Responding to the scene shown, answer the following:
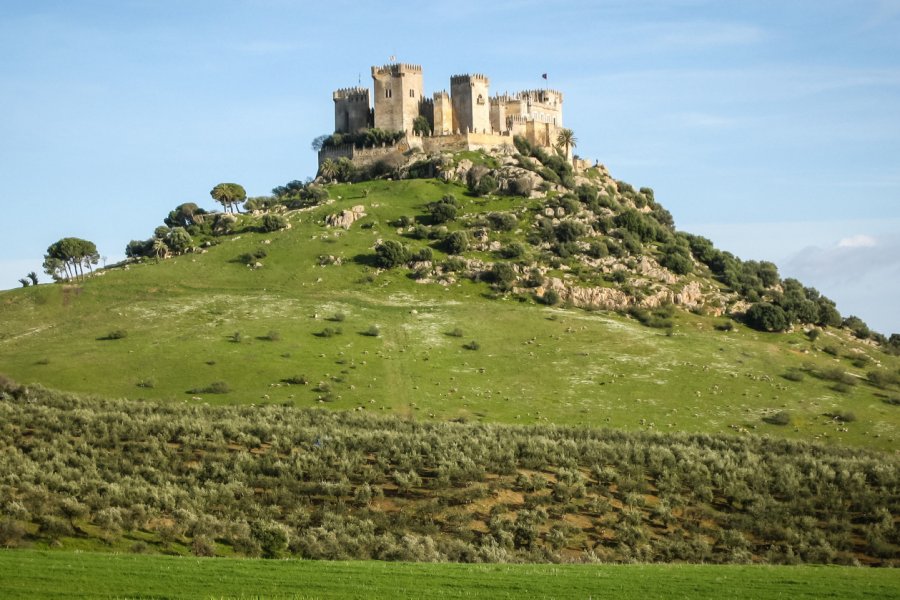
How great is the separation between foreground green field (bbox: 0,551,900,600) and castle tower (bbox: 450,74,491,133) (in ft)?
383

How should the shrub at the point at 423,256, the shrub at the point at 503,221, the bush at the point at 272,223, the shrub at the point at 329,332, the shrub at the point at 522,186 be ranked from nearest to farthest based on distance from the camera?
1. the shrub at the point at 329,332
2. the shrub at the point at 423,256
3. the shrub at the point at 503,221
4. the bush at the point at 272,223
5. the shrub at the point at 522,186

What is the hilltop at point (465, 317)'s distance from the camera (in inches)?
3406

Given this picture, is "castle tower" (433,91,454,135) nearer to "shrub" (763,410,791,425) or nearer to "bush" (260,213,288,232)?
"bush" (260,213,288,232)

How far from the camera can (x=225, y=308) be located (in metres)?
107

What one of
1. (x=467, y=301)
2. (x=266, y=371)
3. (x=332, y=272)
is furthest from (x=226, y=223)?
(x=266, y=371)

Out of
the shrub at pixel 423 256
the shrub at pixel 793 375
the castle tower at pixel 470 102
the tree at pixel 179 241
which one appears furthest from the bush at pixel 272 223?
the shrub at pixel 793 375

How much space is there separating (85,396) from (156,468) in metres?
26.9

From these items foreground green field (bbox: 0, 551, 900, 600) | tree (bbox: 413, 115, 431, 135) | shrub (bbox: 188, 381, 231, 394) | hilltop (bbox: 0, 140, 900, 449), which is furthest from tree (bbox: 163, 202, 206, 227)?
foreground green field (bbox: 0, 551, 900, 600)

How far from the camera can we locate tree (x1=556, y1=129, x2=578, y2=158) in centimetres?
15800

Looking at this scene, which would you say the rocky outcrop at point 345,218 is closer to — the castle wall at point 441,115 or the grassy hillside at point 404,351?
the grassy hillside at point 404,351

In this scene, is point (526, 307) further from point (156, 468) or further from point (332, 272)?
point (156, 468)

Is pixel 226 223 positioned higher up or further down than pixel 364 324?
higher up

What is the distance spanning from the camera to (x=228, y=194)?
491 feet

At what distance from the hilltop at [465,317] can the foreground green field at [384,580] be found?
137ft
